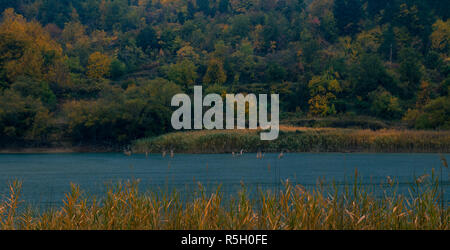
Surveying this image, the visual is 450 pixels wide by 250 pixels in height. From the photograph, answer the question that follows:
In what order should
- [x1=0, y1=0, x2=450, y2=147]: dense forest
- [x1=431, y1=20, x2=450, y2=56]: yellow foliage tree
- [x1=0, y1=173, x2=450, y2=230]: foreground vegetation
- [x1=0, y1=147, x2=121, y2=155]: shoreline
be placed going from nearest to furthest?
[x1=0, y1=173, x2=450, y2=230]: foreground vegetation
[x1=0, y1=147, x2=121, y2=155]: shoreline
[x1=0, y1=0, x2=450, y2=147]: dense forest
[x1=431, y1=20, x2=450, y2=56]: yellow foliage tree

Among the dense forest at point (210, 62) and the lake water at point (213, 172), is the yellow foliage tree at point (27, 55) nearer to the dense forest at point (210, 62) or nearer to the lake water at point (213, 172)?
the dense forest at point (210, 62)

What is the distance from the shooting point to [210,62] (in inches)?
2832

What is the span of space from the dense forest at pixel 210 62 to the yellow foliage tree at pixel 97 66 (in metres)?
0.17

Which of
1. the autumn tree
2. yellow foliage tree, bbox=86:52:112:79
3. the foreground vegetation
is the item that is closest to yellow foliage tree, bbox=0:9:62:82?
yellow foliage tree, bbox=86:52:112:79

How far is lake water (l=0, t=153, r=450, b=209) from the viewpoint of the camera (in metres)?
24.8

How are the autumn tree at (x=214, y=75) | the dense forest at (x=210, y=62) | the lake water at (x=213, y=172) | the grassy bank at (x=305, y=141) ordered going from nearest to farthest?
the lake water at (x=213, y=172)
the grassy bank at (x=305, y=141)
the dense forest at (x=210, y=62)
the autumn tree at (x=214, y=75)

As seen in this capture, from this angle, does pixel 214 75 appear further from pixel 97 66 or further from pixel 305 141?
pixel 305 141

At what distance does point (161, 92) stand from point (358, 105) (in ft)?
67.1

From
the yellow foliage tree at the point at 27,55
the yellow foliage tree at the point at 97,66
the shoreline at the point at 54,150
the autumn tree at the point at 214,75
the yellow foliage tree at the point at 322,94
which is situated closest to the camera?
the shoreline at the point at 54,150

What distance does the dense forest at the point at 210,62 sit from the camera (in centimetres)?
5438

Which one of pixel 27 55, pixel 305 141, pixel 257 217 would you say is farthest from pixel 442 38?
pixel 257 217

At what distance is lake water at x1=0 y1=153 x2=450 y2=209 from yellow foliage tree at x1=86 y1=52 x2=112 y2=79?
34.5 metres

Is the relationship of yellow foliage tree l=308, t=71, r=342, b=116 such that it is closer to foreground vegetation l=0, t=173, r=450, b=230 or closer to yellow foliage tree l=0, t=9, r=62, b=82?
yellow foliage tree l=0, t=9, r=62, b=82

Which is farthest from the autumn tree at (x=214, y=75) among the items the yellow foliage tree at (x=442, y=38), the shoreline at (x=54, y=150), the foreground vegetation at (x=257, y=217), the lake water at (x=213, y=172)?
the foreground vegetation at (x=257, y=217)
